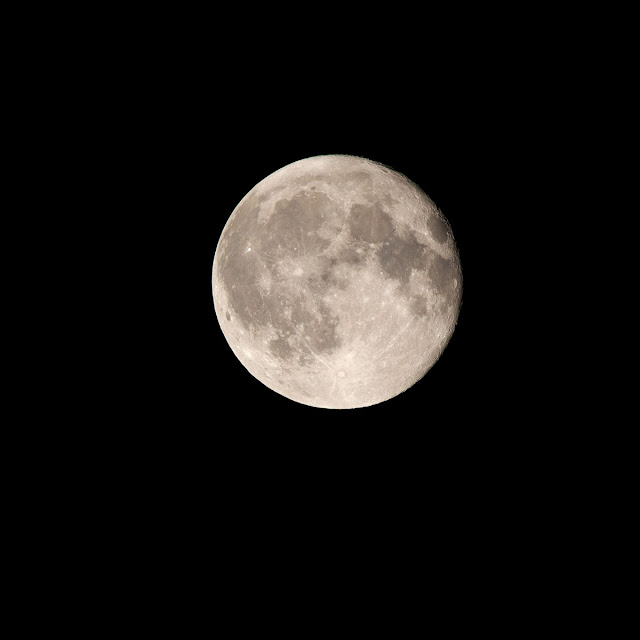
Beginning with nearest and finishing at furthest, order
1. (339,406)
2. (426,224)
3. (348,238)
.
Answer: (348,238), (426,224), (339,406)

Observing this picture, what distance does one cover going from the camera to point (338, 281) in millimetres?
3611

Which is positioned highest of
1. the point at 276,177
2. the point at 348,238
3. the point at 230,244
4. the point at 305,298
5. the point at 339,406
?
the point at 276,177

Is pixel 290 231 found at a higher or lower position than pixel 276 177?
lower

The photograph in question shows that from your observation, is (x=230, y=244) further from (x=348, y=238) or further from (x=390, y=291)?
(x=390, y=291)

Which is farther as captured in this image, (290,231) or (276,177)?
(276,177)

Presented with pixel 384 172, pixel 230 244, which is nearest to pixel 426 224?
pixel 384 172

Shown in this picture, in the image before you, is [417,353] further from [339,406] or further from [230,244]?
[230,244]

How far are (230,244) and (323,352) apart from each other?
117 cm

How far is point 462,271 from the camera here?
4.36 metres

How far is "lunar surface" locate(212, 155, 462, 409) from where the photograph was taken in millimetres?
3650

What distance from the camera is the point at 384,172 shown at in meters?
4.14

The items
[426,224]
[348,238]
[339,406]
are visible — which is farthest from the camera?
[339,406]

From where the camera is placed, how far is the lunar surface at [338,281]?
365cm

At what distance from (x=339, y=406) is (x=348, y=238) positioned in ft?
4.78
